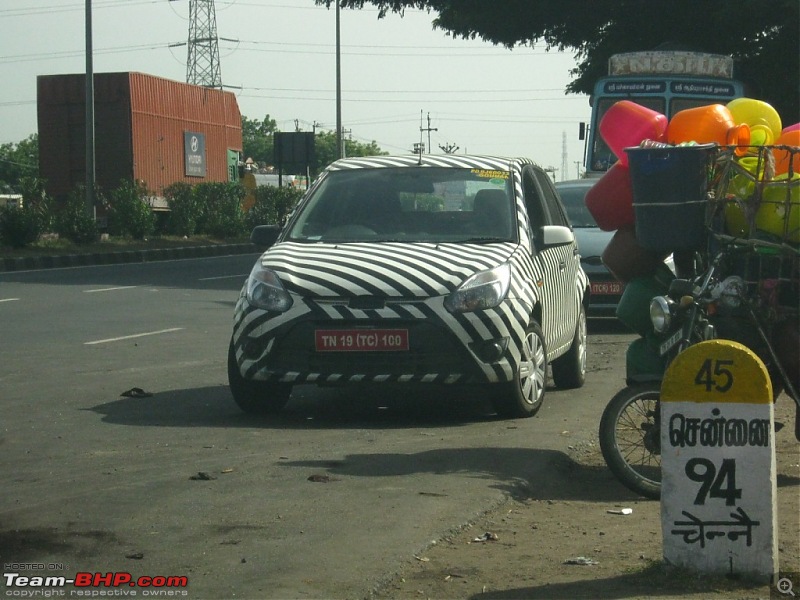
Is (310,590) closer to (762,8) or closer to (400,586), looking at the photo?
(400,586)

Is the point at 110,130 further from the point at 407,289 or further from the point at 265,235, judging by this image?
the point at 407,289

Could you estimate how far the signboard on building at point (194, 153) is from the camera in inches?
2142

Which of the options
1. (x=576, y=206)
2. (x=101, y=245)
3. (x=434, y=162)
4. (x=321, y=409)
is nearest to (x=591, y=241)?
(x=576, y=206)

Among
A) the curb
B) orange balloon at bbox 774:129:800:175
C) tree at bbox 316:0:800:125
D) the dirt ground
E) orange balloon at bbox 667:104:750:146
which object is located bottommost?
the curb

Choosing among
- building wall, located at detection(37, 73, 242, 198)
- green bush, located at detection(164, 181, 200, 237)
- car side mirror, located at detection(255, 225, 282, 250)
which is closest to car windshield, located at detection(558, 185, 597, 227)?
car side mirror, located at detection(255, 225, 282, 250)

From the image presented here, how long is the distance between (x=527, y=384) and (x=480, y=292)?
0.74 m

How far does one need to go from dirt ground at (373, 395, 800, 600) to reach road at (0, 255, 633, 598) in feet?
0.39

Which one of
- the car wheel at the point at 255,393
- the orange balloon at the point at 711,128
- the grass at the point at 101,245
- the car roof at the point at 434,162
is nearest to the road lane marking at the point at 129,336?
the car roof at the point at 434,162

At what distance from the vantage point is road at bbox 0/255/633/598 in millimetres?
5199

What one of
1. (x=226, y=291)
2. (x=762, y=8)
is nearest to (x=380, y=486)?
(x=226, y=291)

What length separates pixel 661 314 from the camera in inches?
258

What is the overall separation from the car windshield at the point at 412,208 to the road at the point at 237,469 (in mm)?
1159

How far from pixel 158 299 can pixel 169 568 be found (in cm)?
1462

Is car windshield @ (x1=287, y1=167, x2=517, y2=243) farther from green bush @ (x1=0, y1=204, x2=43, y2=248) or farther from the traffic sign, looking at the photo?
green bush @ (x1=0, y1=204, x2=43, y2=248)
